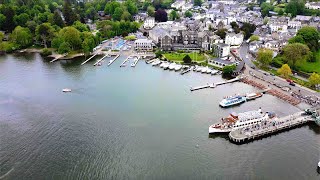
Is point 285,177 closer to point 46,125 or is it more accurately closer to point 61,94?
point 46,125

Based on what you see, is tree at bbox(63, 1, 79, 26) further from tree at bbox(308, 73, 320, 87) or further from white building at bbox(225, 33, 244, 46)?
tree at bbox(308, 73, 320, 87)

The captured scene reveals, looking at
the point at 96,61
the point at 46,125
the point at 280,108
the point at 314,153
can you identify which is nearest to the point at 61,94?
the point at 46,125

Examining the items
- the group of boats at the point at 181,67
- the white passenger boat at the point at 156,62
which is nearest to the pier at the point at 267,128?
the group of boats at the point at 181,67

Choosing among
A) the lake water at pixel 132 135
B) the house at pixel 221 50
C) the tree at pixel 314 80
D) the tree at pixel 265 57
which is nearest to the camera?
the lake water at pixel 132 135

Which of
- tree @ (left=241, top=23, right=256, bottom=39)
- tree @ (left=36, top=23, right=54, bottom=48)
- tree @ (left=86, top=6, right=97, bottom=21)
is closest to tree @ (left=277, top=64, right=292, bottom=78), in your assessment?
tree @ (left=241, top=23, right=256, bottom=39)

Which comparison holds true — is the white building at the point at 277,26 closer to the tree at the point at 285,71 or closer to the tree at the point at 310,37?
the tree at the point at 310,37
